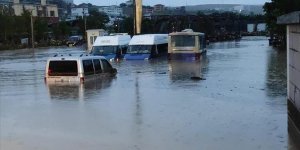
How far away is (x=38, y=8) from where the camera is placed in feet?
504

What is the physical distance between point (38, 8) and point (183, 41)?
110 metres

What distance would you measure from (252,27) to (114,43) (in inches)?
5125

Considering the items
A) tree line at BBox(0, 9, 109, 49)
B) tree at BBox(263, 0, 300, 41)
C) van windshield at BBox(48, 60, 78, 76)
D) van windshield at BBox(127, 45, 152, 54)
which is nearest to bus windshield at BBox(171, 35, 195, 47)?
van windshield at BBox(127, 45, 152, 54)

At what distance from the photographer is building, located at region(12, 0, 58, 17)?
14390 cm

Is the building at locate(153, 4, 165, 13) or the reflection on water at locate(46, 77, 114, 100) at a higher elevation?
the building at locate(153, 4, 165, 13)

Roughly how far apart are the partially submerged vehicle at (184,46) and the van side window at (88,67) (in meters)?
23.6

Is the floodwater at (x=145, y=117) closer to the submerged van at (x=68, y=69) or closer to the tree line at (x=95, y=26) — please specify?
the submerged van at (x=68, y=69)

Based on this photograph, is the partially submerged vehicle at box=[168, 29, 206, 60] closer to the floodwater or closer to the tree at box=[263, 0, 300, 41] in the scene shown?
the tree at box=[263, 0, 300, 41]

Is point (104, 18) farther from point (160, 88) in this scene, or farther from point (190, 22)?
point (160, 88)

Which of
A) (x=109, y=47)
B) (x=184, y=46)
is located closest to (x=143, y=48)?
(x=109, y=47)

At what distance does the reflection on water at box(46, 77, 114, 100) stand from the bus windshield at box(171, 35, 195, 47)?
24.2 m

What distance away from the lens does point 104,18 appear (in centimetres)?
14125

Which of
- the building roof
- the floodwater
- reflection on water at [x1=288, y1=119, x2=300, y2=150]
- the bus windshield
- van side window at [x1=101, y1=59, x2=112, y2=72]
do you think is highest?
the building roof

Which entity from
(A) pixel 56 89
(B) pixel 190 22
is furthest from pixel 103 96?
(B) pixel 190 22
